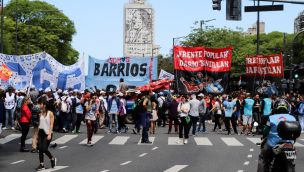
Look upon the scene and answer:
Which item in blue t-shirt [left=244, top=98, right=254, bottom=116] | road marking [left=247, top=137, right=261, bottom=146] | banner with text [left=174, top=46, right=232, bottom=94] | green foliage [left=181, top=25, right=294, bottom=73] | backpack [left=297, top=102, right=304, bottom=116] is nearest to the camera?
road marking [left=247, top=137, right=261, bottom=146]

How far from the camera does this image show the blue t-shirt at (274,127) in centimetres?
948

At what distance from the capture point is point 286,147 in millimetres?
9000

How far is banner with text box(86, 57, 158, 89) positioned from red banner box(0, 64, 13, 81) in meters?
6.27

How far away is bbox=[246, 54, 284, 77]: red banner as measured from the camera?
3375cm

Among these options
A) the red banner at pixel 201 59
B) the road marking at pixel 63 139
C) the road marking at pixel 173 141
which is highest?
the red banner at pixel 201 59

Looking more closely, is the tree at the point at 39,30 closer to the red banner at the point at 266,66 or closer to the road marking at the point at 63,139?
the red banner at the point at 266,66

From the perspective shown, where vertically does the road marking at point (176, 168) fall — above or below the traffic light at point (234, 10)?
below

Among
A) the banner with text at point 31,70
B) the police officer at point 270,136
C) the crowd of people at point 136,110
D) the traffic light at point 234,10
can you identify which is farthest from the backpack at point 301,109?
the police officer at point 270,136

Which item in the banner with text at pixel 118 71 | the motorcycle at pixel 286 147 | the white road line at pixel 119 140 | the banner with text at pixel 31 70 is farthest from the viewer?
the banner with text at pixel 118 71

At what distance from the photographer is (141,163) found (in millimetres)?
15398

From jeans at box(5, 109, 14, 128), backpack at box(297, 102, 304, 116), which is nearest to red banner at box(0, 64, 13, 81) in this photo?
jeans at box(5, 109, 14, 128)

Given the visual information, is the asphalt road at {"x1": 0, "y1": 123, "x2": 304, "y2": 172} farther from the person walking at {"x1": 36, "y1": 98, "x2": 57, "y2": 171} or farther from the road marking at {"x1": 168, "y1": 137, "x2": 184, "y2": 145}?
the person walking at {"x1": 36, "y1": 98, "x2": 57, "y2": 171}

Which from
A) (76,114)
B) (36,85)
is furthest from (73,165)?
(36,85)

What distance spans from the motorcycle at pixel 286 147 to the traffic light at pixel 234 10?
10.9m
